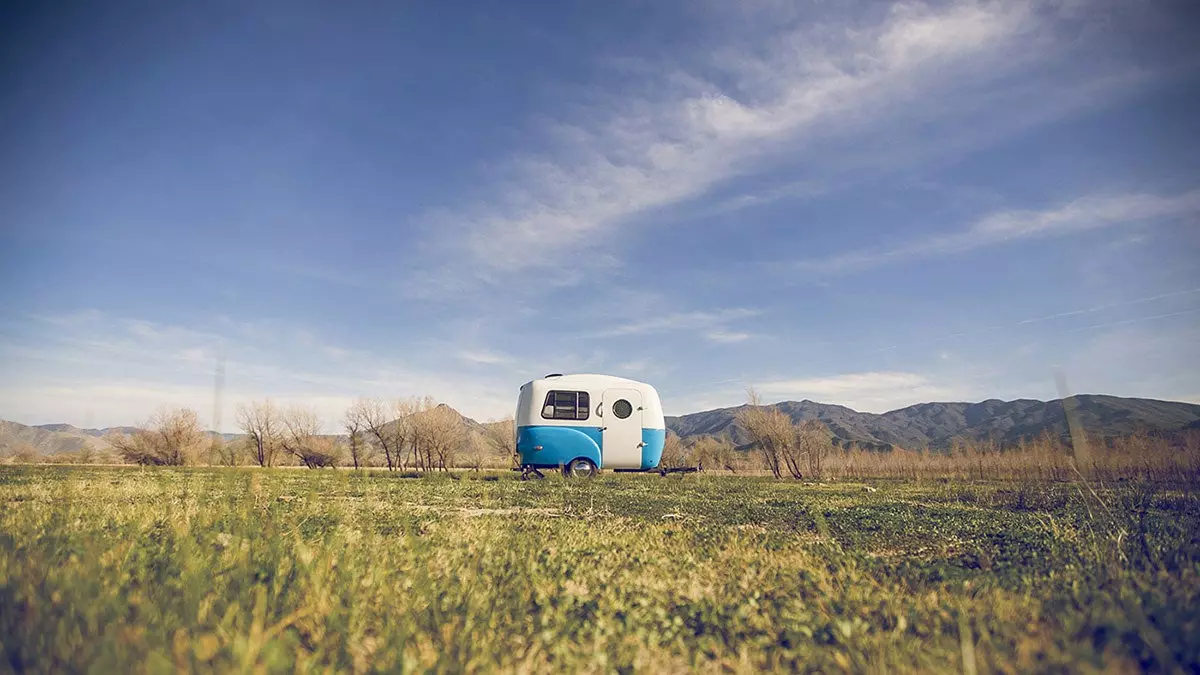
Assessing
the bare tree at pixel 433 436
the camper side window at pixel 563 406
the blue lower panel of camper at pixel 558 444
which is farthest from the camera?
the bare tree at pixel 433 436

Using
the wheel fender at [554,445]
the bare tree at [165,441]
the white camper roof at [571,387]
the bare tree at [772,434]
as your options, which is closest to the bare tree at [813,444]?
the bare tree at [772,434]

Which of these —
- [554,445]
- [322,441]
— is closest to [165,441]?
[322,441]

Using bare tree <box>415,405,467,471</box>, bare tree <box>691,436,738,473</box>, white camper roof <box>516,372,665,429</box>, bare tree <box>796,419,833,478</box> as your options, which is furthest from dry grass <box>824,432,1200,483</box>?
bare tree <box>415,405,467,471</box>

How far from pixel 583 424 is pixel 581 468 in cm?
164

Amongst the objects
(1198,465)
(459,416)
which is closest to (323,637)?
(1198,465)

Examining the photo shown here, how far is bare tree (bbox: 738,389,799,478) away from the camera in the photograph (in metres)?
30.2

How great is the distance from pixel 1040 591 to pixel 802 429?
94.7 ft

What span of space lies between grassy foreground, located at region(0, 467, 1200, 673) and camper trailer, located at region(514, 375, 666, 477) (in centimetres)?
1335

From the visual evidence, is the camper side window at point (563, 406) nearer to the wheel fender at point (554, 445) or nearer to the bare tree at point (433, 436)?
the wheel fender at point (554, 445)

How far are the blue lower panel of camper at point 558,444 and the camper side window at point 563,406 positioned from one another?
0.43m

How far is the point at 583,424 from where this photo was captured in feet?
70.3

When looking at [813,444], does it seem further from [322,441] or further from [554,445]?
[322,441]

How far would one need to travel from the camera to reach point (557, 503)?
1247cm

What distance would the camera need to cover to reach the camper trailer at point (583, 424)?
21078 millimetres
